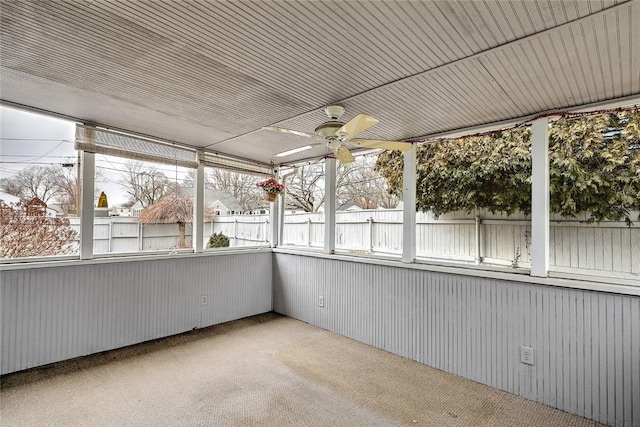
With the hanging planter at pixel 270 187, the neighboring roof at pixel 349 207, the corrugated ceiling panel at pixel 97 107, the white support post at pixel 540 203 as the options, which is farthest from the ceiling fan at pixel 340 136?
the neighboring roof at pixel 349 207

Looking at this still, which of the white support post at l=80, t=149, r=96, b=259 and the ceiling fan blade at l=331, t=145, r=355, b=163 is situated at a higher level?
the ceiling fan blade at l=331, t=145, r=355, b=163

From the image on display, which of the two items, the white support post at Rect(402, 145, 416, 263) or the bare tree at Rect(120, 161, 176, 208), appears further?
the bare tree at Rect(120, 161, 176, 208)

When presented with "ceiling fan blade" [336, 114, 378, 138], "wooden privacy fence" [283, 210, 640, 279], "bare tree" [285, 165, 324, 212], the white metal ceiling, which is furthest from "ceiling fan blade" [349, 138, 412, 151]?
"bare tree" [285, 165, 324, 212]

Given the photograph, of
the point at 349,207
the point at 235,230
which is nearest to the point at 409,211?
Answer: the point at 349,207

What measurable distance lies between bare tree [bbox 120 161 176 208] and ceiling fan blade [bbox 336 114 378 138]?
2574mm

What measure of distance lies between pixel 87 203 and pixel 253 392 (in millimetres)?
2468

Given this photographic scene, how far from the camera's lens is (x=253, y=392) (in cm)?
260

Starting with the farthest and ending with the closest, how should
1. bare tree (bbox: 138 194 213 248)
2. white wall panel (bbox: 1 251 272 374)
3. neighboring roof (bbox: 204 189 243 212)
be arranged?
neighboring roof (bbox: 204 189 243 212) → bare tree (bbox: 138 194 213 248) → white wall panel (bbox: 1 251 272 374)

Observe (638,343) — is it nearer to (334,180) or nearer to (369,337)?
(369,337)

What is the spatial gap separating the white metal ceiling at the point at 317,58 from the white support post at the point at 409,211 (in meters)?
0.55

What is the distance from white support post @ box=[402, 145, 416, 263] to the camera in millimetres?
3443

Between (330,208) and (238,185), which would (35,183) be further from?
(330,208)

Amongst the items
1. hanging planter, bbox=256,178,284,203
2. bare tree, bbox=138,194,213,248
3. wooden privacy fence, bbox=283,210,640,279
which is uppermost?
hanging planter, bbox=256,178,284,203

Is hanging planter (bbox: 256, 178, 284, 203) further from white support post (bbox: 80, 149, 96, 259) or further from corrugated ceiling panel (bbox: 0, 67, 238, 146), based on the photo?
white support post (bbox: 80, 149, 96, 259)
